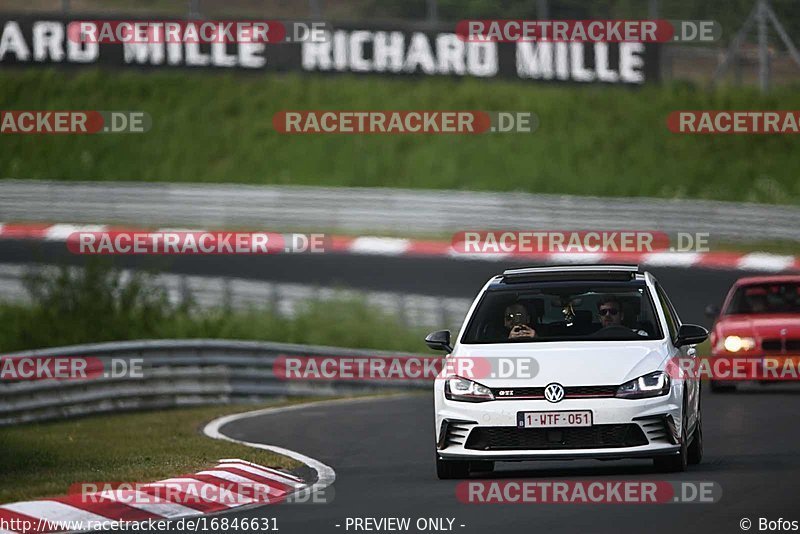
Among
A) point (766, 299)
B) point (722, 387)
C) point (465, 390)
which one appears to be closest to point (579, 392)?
point (465, 390)

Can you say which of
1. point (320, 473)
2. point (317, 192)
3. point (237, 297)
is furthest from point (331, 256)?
point (320, 473)

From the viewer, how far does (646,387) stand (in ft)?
39.9

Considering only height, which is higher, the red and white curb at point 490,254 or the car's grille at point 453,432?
the red and white curb at point 490,254

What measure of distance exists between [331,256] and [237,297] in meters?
5.56

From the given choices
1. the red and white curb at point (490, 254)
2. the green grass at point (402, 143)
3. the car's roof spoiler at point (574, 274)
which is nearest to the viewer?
the car's roof spoiler at point (574, 274)

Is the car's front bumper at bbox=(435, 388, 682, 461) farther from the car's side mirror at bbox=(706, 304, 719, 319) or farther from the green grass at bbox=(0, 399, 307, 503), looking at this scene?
the car's side mirror at bbox=(706, 304, 719, 319)

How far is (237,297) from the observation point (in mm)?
29297

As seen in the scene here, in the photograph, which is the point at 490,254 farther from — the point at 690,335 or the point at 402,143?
the point at 690,335

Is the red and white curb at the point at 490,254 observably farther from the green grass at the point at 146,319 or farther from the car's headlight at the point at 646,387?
the car's headlight at the point at 646,387

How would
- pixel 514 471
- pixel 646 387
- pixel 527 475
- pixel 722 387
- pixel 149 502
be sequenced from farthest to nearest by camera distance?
pixel 722 387, pixel 514 471, pixel 527 475, pixel 646 387, pixel 149 502

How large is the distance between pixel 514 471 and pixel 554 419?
121 centimetres

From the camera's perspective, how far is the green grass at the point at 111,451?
41.8 ft

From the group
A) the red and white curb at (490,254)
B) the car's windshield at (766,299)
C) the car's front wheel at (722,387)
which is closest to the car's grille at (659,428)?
the car's front wheel at (722,387)

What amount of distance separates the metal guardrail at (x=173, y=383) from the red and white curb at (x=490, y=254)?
9.26 metres
